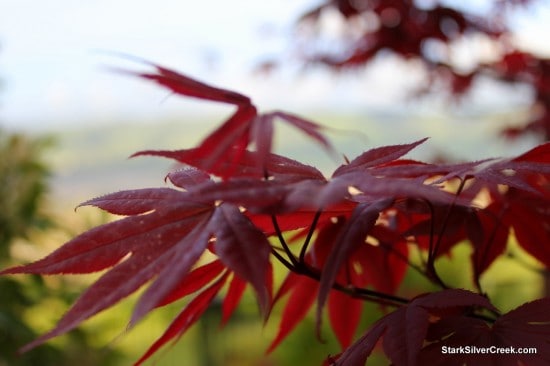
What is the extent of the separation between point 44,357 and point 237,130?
1470 millimetres

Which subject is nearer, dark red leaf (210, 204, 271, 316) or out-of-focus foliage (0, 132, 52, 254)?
dark red leaf (210, 204, 271, 316)

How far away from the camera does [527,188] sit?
39 centimetres

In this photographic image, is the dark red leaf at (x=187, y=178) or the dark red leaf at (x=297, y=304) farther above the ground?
the dark red leaf at (x=187, y=178)

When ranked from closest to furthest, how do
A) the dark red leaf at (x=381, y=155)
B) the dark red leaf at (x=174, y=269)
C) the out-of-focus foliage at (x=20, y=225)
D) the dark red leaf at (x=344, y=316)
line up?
1. the dark red leaf at (x=174, y=269)
2. the dark red leaf at (x=381, y=155)
3. the dark red leaf at (x=344, y=316)
4. the out-of-focus foliage at (x=20, y=225)

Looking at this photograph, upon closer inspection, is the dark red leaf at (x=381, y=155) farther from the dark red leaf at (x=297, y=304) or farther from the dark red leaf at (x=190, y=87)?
the dark red leaf at (x=297, y=304)

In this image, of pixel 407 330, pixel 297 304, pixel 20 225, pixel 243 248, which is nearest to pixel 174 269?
pixel 243 248

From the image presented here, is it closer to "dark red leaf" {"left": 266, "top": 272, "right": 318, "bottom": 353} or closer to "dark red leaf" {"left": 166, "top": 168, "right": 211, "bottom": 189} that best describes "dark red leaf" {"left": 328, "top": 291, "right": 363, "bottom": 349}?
"dark red leaf" {"left": 266, "top": 272, "right": 318, "bottom": 353}

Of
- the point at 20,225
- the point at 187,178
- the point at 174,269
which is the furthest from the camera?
the point at 20,225

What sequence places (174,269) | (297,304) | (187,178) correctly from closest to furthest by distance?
1. (174,269)
2. (187,178)
3. (297,304)

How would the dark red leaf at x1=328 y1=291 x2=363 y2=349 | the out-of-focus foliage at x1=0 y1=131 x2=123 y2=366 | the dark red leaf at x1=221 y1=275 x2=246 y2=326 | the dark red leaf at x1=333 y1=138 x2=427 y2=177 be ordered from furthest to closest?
the out-of-focus foliage at x1=0 y1=131 x2=123 y2=366
the dark red leaf at x1=328 y1=291 x2=363 y2=349
the dark red leaf at x1=221 y1=275 x2=246 y2=326
the dark red leaf at x1=333 y1=138 x2=427 y2=177

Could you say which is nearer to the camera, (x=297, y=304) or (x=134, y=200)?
(x=134, y=200)

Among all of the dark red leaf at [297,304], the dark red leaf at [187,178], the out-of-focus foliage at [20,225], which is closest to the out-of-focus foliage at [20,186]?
the out-of-focus foliage at [20,225]

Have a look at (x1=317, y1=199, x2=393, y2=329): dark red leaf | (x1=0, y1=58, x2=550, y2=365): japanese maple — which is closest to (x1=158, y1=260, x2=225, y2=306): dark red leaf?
(x1=0, y1=58, x2=550, y2=365): japanese maple

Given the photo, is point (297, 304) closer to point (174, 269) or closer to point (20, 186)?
point (174, 269)
